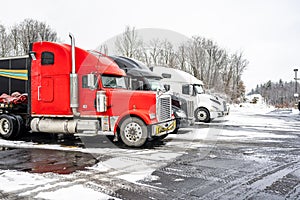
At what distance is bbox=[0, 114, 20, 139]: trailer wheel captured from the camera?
9.81 m

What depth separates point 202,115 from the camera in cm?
1579

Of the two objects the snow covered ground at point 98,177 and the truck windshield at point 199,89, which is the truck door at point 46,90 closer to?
the snow covered ground at point 98,177

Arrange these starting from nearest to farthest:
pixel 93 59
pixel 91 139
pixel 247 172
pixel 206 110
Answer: pixel 247 172 → pixel 93 59 → pixel 91 139 → pixel 206 110

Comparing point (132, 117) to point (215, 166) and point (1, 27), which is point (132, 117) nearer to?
point (215, 166)

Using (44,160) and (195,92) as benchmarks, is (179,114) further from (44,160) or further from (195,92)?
(44,160)

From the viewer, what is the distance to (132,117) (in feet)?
26.9

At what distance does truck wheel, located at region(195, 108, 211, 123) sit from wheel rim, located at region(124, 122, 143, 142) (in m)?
8.35

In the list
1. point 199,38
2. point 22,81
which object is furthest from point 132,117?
point 199,38

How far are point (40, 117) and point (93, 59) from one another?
9.49 feet

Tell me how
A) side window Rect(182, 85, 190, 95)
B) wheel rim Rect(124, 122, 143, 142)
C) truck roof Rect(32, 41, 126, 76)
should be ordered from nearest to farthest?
wheel rim Rect(124, 122, 143, 142) → truck roof Rect(32, 41, 126, 76) → side window Rect(182, 85, 190, 95)

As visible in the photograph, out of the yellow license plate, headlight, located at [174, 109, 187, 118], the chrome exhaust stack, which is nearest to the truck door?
the chrome exhaust stack

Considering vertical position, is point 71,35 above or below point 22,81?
above

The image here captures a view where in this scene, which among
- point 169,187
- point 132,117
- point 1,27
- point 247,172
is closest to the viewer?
point 169,187

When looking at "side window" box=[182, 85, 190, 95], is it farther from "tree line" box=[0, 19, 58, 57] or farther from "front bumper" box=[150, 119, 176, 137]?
"tree line" box=[0, 19, 58, 57]
